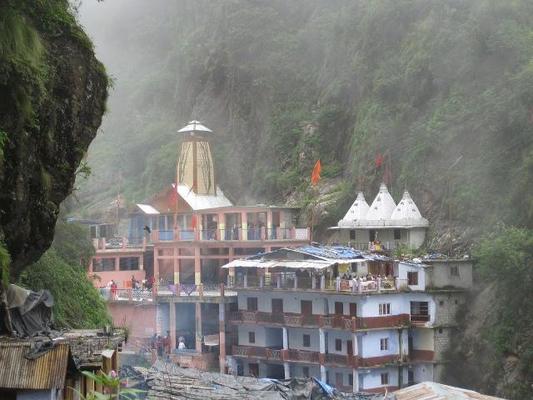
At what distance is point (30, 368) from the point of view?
16.5 m

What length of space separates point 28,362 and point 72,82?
6392mm

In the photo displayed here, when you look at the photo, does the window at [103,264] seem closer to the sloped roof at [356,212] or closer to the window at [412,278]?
the sloped roof at [356,212]

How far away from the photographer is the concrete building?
50.8 m

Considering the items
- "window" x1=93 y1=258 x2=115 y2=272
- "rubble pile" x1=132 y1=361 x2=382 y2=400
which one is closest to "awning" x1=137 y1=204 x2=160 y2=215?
"window" x1=93 y1=258 x2=115 y2=272

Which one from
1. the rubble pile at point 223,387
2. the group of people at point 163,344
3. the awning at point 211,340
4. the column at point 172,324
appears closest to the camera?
the rubble pile at point 223,387

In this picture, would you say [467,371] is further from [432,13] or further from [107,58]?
[107,58]

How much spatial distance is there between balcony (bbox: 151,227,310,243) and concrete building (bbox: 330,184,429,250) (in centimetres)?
278

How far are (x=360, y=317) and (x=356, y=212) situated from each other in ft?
37.1

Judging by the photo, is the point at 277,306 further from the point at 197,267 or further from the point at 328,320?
the point at 197,267

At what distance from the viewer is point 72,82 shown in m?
19.9

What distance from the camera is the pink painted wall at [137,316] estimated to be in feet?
178

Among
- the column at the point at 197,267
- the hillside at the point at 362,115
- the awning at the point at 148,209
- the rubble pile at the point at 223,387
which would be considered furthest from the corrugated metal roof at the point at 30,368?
the awning at the point at 148,209

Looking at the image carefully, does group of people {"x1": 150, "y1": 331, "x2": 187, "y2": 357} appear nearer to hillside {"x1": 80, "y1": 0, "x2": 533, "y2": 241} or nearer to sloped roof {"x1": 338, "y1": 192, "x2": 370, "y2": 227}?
hillside {"x1": 80, "y1": 0, "x2": 533, "y2": 241}

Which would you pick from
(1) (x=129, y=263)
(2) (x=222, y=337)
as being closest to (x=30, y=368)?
(2) (x=222, y=337)
